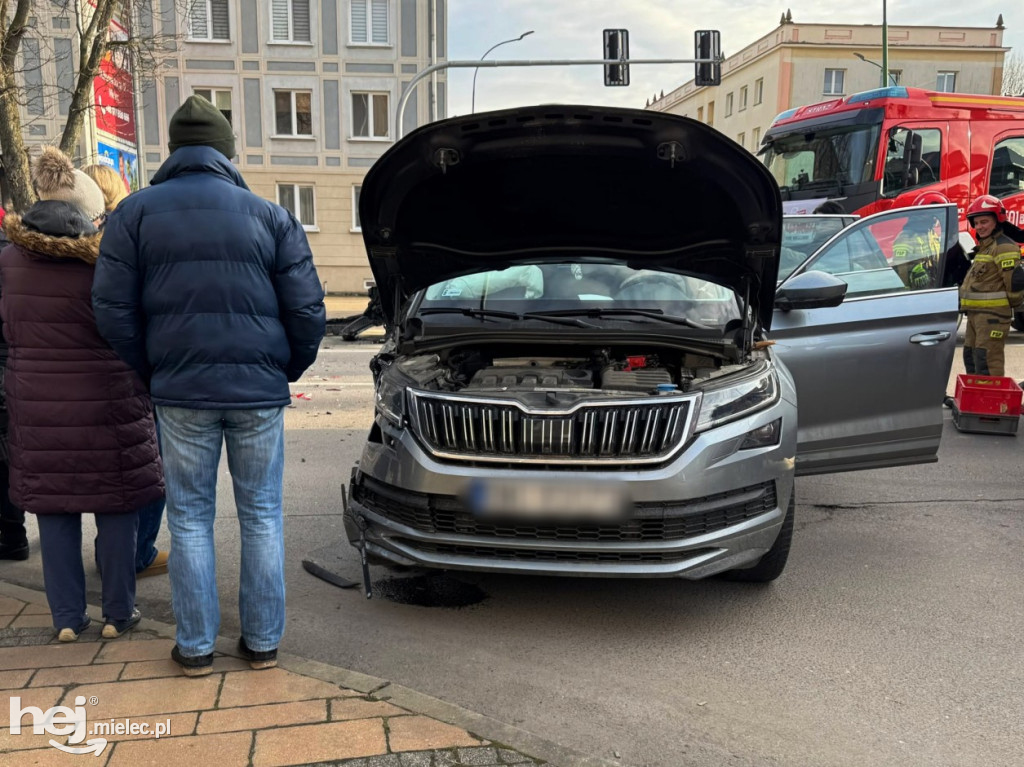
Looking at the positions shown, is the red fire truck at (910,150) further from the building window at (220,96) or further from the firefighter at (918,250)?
the building window at (220,96)

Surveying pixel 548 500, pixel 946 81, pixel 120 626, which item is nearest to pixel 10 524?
pixel 120 626

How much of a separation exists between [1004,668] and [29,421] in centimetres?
380

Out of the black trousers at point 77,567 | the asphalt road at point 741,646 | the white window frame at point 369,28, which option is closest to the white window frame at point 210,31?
the white window frame at point 369,28

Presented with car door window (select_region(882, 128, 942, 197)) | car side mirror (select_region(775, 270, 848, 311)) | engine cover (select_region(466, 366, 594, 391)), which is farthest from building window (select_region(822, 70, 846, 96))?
engine cover (select_region(466, 366, 594, 391))

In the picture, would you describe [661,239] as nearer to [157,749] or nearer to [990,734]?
[990,734]

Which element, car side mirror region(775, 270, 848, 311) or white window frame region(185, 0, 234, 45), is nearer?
car side mirror region(775, 270, 848, 311)

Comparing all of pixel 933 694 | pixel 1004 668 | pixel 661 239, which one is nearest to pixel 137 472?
pixel 661 239

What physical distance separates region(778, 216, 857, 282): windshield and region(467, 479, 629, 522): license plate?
283 centimetres

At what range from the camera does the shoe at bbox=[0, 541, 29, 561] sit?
423 cm

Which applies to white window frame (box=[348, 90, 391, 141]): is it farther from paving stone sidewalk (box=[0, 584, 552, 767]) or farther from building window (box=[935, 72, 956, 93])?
building window (box=[935, 72, 956, 93])

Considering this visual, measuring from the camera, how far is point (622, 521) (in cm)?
323

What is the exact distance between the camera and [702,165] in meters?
3.74

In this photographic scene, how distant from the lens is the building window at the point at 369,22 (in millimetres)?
27297

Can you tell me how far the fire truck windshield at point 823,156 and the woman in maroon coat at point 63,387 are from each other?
11.1 m
